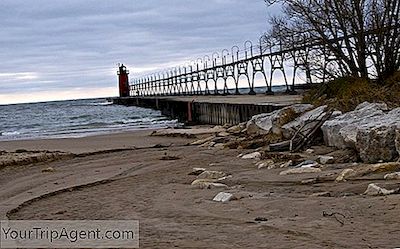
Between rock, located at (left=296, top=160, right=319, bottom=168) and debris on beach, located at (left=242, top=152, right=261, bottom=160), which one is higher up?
rock, located at (left=296, top=160, right=319, bottom=168)

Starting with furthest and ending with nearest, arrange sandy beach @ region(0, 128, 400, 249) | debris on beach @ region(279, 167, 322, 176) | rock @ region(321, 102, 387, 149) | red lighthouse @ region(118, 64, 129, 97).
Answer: red lighthouse @ region(118, 64, 129, 97)
rock @ region(321, 102, 387, 149)
debris on beach @ region(279, 167, 322, 176)
sandy beach @ region(0, 128, 400, 249)

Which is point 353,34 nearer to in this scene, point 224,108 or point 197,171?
point 197,171

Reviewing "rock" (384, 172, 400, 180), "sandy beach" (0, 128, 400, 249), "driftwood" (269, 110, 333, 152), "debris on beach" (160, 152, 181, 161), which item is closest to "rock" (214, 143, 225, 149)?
"debris on beach" (160, 152, 181, 161)

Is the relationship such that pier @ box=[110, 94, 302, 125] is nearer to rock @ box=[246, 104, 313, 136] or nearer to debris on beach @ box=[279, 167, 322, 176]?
rock @ box=[246, 104, 313, 136]

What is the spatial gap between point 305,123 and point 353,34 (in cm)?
460

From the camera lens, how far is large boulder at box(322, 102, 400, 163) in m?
11.6

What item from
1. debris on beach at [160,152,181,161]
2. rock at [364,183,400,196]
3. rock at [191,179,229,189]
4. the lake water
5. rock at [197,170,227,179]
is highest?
rock at [364,183,400,196]

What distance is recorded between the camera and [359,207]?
8.01 meters

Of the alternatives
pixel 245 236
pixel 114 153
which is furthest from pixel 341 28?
pixel 245 236

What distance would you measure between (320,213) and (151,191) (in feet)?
12.4

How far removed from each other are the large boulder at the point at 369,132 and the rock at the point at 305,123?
4.00 feet

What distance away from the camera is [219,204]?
9.04 metres

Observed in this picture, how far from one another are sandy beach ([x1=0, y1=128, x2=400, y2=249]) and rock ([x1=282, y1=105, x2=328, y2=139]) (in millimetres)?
1992

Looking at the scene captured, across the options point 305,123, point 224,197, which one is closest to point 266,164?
point 305,123
